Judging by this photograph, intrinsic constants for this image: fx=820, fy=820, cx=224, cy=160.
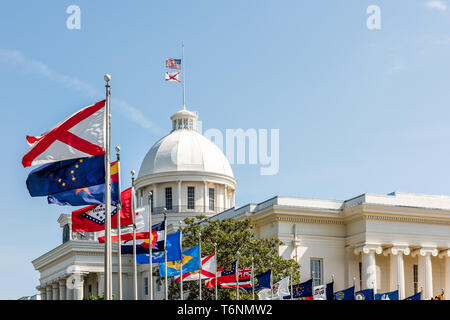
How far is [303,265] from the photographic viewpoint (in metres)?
64.3

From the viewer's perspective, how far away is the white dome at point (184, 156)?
86.2 metres

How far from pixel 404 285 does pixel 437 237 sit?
4722 millimetres

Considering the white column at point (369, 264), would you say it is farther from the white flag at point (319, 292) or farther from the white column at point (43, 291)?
the white column at point (43, 291)

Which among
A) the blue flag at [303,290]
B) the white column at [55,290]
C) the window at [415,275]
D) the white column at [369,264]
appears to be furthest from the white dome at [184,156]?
the blue flag at [303,290]

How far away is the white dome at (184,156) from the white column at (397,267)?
88.6 ft

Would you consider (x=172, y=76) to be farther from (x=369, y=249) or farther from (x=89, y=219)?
(x=89, y=219)

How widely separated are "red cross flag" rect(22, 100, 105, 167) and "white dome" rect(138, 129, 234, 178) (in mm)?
61775

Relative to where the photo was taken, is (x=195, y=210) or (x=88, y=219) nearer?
(x=88, y=219)

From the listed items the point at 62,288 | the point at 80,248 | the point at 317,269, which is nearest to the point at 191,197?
the point at 80,248

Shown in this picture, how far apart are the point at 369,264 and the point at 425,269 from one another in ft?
16.9

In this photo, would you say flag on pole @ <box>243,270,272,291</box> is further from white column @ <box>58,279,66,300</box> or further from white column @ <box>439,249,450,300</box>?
white column @ <box>58,279,66,300</box>
